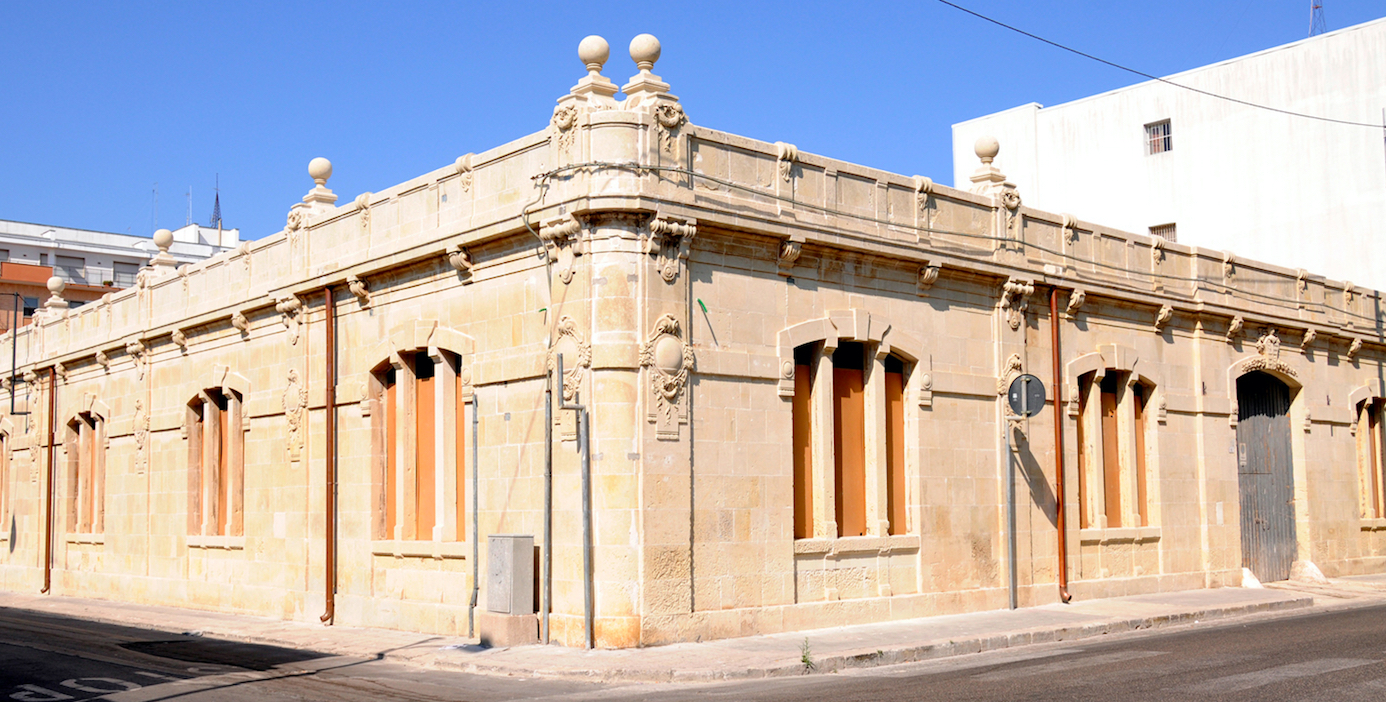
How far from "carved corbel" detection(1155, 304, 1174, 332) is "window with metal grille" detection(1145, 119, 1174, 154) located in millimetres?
14979

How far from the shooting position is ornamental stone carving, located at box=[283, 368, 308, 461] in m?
19.3

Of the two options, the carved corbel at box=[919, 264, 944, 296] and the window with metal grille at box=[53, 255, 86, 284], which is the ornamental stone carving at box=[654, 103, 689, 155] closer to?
the carved corbel at box=[919, 264, 944, 296]

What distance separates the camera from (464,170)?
16.0 metres

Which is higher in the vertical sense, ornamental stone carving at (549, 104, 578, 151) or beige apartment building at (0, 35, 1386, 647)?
ornamental stone carving at (549, 104, 578, 151)

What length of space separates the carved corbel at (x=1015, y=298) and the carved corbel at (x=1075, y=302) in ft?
3.66

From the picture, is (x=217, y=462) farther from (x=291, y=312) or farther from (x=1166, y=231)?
(x=1166, y=231)

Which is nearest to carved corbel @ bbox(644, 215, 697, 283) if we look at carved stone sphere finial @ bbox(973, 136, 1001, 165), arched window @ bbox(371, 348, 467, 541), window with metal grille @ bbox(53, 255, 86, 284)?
arched window @ bbox(371, 348, 467, 541)

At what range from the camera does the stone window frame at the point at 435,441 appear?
52.8 feet

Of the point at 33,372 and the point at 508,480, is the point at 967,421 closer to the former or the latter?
the point at 508,480

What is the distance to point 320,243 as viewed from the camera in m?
19.2

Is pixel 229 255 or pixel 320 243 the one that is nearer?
pixel 320 243

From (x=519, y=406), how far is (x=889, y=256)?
5.37m

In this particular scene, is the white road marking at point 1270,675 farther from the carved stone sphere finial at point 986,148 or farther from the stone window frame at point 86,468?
the stone window frame at point 86,468

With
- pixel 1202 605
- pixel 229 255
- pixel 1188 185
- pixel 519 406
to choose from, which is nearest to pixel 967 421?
pixel 1202 605
